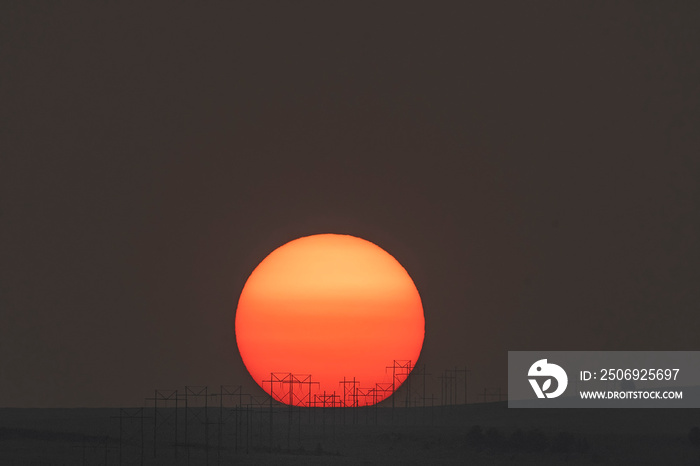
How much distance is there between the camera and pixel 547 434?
102 meters

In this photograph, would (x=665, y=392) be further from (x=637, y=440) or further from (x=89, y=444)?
(x=89, y=444)

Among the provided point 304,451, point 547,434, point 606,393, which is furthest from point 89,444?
point 606,393

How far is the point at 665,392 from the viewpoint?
142875mm

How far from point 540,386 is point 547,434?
81.3 ft

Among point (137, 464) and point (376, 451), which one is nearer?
point (137, 464)

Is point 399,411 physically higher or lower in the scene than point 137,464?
higher

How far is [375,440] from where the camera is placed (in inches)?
3858

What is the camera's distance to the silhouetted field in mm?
83375

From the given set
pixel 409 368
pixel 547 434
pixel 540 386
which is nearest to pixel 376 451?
pixel 547 434

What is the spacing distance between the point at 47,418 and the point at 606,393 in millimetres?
53420

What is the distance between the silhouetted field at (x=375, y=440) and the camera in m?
83.4

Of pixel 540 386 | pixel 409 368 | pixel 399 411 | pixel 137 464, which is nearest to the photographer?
pixel 137 464

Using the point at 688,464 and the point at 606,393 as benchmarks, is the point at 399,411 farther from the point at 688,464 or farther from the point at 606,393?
the point at 688,464

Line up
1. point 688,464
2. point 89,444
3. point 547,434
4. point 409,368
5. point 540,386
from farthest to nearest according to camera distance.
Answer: point 540,386 → point 409,368 → point 547,434 → point 89,444 → point 688,464
